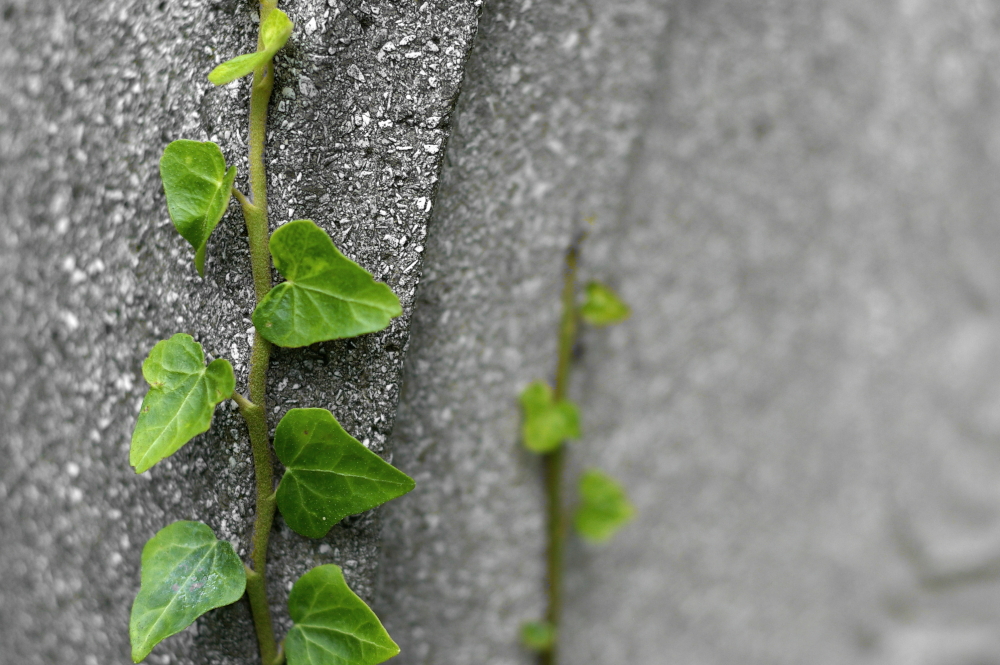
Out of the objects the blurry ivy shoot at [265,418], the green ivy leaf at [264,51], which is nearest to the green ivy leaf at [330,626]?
the blurry ivy shoot at [265,418]

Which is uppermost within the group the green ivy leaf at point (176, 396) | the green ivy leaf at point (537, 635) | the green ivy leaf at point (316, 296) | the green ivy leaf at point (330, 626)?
the green ivy leaf at point (316, 296)

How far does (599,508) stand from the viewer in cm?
44

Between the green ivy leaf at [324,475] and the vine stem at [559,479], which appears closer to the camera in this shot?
the green ivy leaf at [324,475]

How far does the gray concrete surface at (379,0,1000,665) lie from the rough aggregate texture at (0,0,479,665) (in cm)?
5

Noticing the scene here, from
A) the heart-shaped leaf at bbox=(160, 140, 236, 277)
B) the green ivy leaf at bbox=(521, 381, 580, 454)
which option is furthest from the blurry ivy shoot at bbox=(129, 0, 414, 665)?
the green ivy leaf at bbox=(521, 381, 580, 454)

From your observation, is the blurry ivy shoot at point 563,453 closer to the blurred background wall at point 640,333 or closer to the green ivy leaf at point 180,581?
the blurred background wall at point 640,333

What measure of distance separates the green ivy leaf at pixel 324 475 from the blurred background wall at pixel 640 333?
0.09ft

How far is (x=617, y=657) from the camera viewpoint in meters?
0.48

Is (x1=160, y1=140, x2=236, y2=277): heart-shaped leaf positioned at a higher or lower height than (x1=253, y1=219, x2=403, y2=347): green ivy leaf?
higher

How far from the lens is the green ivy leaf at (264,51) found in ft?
0.85

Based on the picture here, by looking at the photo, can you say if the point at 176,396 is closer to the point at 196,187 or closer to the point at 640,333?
the point at 196,187

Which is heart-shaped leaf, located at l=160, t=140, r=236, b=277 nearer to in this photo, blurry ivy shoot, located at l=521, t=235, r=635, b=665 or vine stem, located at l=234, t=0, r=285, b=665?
vine stem, located at l=234, t=0, r=285, b=665

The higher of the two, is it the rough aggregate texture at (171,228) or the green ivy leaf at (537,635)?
the rough aggregate texture at (171,228)

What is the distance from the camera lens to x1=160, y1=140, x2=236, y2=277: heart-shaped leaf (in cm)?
26
